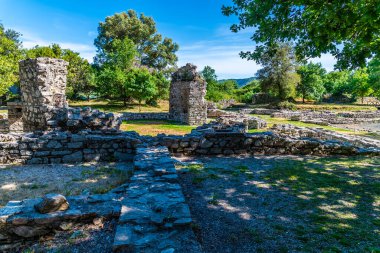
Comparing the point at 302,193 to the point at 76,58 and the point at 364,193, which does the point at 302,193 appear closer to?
the point at 364,193

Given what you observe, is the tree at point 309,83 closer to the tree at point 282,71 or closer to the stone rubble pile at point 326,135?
the tree at point 282,71

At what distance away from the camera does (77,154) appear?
298 inches

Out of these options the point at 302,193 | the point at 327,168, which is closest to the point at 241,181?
the point at 302,193

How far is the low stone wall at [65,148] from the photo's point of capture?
24.0 feet

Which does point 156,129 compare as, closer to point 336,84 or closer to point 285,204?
point 285,204

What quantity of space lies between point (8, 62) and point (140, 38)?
25.4 meters

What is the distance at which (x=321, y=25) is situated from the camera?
5.80 m

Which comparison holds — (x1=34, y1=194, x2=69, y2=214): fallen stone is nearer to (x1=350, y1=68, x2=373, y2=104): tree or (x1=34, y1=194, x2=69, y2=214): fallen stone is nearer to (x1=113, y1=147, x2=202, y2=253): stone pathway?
(x1=113, y1=147, x2=202, y2=253): stone pathway

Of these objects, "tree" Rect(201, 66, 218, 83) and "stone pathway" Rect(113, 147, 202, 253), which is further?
"tree" Rect(201, 66, 218, 83)

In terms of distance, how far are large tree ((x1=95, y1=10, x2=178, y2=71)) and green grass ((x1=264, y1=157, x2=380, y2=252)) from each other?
41289 millimetres

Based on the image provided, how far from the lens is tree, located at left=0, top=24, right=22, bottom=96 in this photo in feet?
76.4

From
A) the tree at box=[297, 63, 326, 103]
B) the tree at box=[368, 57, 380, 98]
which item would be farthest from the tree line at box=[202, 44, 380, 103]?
the tree at box=[368, 57, 380, 98]

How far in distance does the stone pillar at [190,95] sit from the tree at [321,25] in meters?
11.7

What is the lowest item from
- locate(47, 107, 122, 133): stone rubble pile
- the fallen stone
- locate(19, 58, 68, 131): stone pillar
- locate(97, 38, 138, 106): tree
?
the fallen stone
